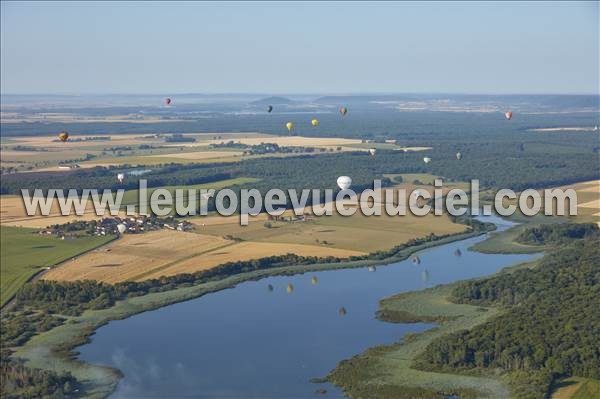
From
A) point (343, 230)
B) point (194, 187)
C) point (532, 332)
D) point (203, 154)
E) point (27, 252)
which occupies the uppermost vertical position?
point (203, 154)

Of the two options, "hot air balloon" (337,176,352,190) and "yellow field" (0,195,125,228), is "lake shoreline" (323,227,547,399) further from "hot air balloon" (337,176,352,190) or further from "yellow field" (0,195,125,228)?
"hot air balloon" (337,176,352,190)

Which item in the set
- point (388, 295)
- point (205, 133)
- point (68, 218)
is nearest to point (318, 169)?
point (68, 218)

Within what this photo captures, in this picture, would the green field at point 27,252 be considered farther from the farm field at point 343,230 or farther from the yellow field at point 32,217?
the farm field at point 343,230

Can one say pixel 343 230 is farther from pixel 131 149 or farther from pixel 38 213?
pixel 131 149

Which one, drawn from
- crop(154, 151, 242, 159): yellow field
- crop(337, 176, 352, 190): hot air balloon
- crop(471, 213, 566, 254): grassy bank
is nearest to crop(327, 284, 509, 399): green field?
crop(471, 213, 566, 254): grassy bank

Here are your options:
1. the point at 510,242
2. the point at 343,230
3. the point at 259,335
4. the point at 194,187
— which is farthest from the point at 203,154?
the point at 259,335

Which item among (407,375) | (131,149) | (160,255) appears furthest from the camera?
(131,149)
